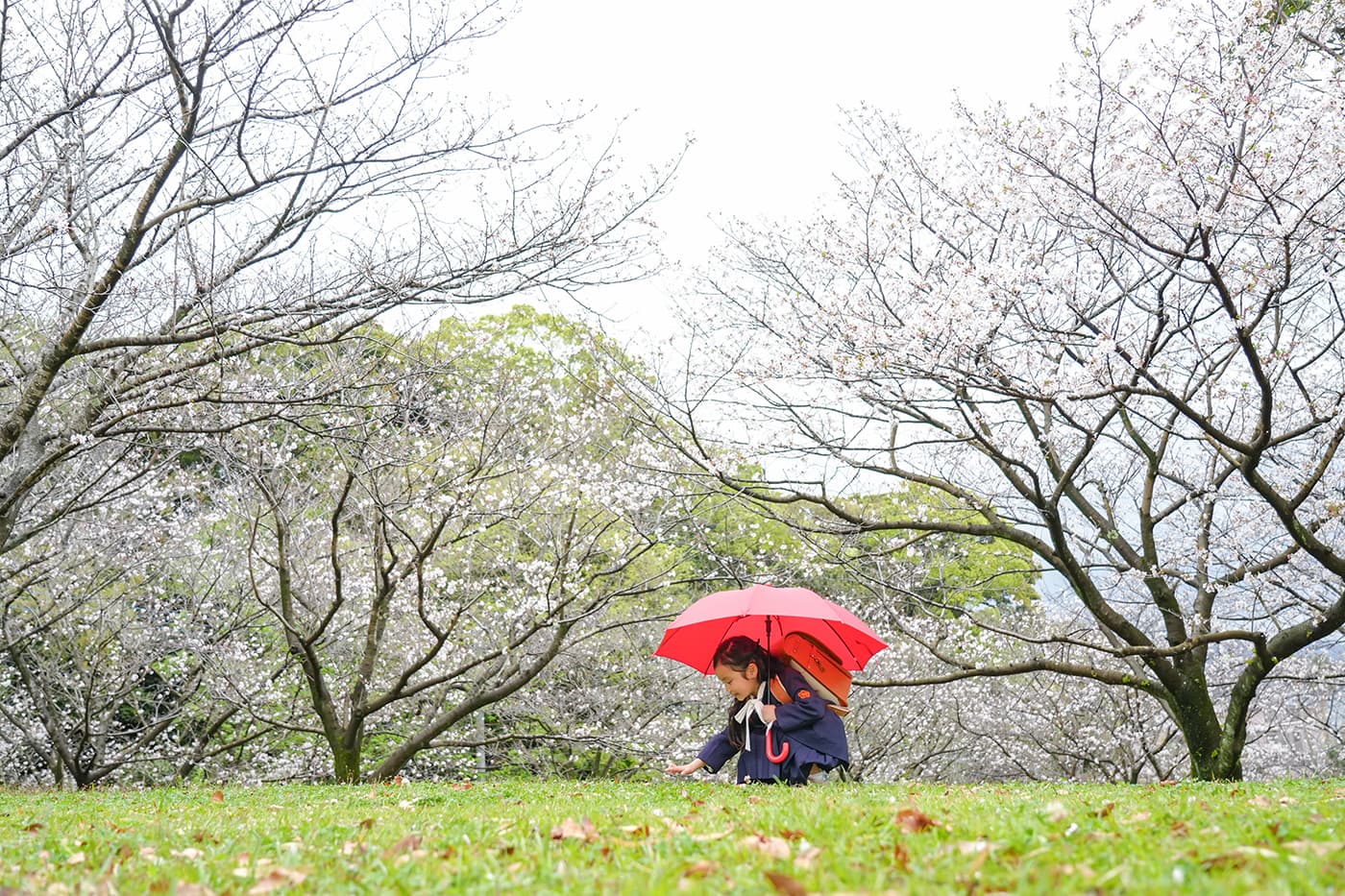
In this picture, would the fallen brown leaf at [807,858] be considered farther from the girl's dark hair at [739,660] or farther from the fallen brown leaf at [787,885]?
the girl's dark hair at [739,660]

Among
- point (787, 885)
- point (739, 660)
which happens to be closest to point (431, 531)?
point (739, 660)

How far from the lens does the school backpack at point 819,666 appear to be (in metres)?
7.02

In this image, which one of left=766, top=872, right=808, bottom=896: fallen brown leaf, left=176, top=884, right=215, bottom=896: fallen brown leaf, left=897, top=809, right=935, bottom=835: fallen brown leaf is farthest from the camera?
left=897, top=809, right=935, bottom=835: fallen brown leaf

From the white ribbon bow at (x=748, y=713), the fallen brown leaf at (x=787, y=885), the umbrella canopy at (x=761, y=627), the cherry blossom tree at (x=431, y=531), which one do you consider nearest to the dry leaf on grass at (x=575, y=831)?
the fallen brown leaf at (x=787, y=885)

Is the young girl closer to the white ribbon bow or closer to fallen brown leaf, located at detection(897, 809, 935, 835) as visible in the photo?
the white ribbon bow

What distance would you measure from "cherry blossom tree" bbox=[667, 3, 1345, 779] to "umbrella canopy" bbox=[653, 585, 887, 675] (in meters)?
1.73

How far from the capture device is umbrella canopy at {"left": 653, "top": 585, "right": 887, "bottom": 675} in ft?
22.4

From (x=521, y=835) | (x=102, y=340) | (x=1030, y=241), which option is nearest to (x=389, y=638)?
(x=102, y=340)

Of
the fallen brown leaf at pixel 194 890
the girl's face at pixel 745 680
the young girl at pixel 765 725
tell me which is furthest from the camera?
the girl's face at pixel 745 680

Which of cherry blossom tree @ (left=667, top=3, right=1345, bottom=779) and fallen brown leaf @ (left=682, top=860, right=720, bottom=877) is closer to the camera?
fallen brown leaf @ (left=682, top=860, right=720, bottom=877)

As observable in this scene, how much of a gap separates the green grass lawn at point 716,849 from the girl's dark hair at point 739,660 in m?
2.01

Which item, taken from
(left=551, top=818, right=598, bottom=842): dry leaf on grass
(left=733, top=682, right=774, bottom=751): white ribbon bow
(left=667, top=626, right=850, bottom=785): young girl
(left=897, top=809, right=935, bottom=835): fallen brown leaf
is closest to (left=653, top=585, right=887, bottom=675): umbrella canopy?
(left=667, top=626, right=850, bottom=785): young girl

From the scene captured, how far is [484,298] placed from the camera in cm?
766

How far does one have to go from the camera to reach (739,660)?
7.01 metres
